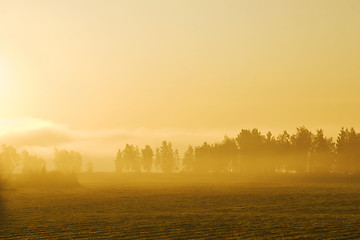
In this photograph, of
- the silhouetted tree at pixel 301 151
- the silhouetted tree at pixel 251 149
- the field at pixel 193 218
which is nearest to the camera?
the field at pixel 193 218

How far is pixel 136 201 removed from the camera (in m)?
62.8

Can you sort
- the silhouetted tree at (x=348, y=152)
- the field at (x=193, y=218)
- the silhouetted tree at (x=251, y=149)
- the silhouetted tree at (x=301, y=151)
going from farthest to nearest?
the silhouetted tree at (x=251, y=149), the silhouetted tree at (x=301, y=151), the silhouetted tree at (x=348, y=152), the field at (x=193, y=218)

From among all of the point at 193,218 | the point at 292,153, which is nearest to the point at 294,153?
the point at 292,153

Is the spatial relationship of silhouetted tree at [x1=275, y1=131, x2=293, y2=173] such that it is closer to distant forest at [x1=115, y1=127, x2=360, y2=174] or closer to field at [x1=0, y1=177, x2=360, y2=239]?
distant forest at [x1=115, y1=127, x2=360, y2=174]

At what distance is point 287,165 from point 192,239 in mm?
129977

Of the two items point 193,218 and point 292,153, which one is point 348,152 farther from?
point 193,218

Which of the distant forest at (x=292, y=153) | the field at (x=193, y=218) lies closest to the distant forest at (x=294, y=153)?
the distant forest at (x=292, y=153)

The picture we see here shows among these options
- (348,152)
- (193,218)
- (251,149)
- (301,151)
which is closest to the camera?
(193,218)

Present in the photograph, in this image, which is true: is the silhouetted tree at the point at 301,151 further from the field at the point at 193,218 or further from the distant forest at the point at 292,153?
the field at the point at 193,218

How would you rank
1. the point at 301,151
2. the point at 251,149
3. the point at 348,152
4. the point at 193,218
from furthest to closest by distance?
the point at 251,149 → the point at 301,151 → the point at 348,152 → the point at 193,218

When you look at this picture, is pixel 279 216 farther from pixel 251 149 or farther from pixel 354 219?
pixel 251 149

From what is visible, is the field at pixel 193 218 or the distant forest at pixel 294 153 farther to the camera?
the distant forest at pixel 294 153

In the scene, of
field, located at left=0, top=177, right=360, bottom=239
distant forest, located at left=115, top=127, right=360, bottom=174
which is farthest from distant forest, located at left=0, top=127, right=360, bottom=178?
field, located at left=0, top=177, right=360, bottom=239

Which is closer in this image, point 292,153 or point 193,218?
point 193,218
